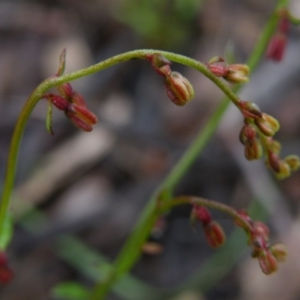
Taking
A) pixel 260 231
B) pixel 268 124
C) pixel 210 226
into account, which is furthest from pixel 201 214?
pixel 268 124

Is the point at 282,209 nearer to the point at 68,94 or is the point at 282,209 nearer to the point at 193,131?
the point at 193,131

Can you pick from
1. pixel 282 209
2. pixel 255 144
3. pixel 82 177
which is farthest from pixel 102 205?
pixel 255 144

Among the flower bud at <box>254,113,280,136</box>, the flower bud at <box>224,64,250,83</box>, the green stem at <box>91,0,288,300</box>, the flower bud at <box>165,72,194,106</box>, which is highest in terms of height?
the flower bud at <box>224,64,250,83</box>

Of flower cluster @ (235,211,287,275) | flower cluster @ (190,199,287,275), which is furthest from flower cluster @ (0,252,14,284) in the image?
flower cluster @ (235,211,287,275)

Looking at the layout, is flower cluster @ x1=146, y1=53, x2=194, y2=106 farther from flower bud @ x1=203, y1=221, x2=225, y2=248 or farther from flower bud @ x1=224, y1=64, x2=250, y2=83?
flower bud @ x1=203, y1=221, x2=225, y2=248

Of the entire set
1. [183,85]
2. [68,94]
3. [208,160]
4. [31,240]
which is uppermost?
[183,85]

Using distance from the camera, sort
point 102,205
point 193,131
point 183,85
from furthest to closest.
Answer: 1. point 193,131
2. point 102,205
3. point 183,85

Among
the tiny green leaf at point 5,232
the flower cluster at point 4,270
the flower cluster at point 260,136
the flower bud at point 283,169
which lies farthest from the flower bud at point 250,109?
the flower cluster at point 4,270
